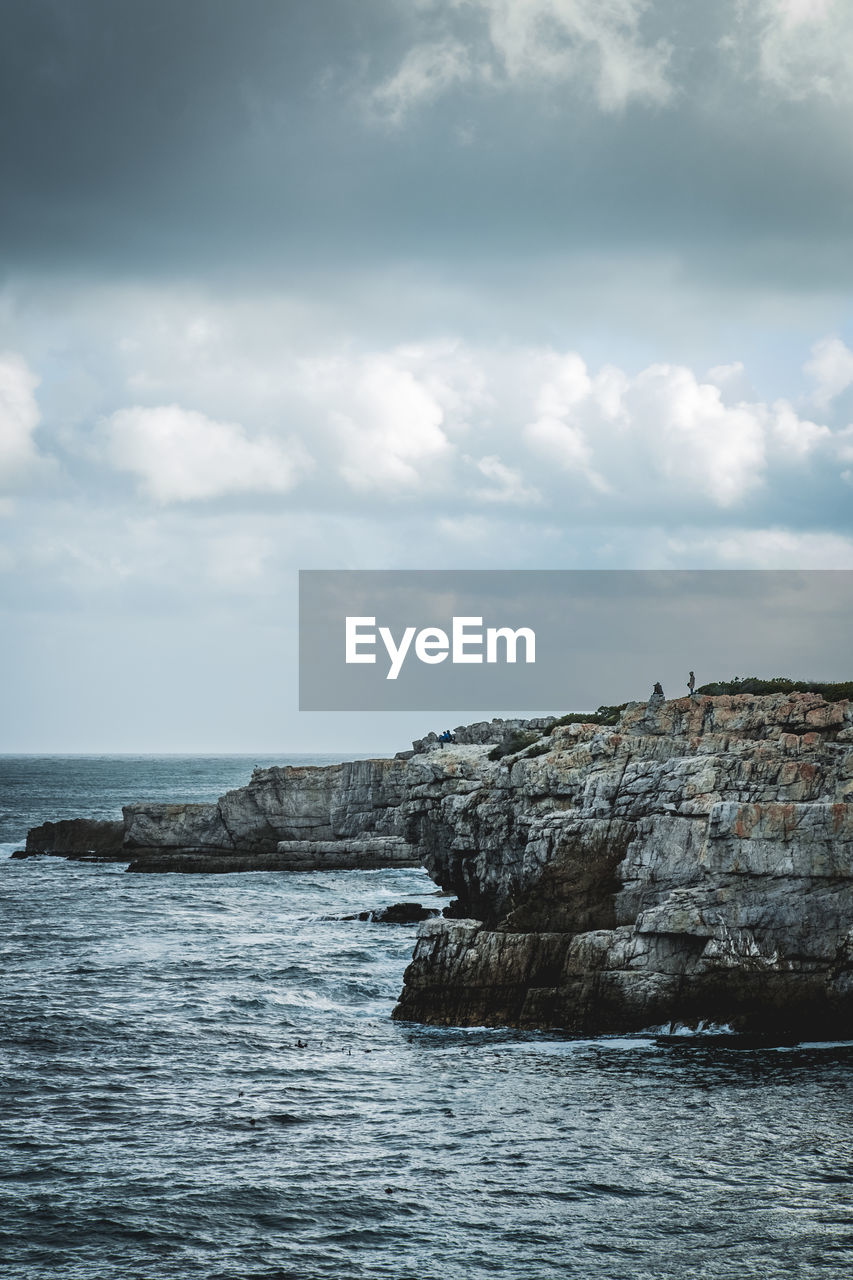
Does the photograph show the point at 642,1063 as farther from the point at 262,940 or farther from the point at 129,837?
the point at 129,837

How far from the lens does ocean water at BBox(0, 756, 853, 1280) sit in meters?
25.0

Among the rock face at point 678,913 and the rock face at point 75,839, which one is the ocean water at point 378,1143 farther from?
the rock face at point 75,839

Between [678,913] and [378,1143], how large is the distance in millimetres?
14038

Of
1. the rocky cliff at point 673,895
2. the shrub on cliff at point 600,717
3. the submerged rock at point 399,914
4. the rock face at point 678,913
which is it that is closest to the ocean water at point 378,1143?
the rock face at point 678,913

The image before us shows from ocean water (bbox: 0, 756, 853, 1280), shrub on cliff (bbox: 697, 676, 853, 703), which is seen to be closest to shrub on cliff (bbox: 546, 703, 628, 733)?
shrub on cliff (bbox: 697, 676, 853, 703)

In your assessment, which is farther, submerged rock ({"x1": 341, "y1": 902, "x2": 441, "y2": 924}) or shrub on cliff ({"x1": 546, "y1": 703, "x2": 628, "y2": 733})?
shrub on cliff ({"x1": 546, "y1": 703, "x2": 628, "y2": 733})

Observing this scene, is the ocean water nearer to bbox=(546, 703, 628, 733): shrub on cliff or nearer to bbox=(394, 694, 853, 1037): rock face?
bbox=(394, 694, 853, 1037): rock face

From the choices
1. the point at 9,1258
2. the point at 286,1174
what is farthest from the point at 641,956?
the point at 9,1258

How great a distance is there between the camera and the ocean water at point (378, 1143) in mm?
24969

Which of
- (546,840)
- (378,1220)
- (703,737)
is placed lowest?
(378,1220)

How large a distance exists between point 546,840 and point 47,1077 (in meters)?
22.1

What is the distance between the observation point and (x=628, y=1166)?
2939 cm

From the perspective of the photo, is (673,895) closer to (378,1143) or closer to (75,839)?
(378,1143)

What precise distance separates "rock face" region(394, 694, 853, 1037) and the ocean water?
4.86ft
